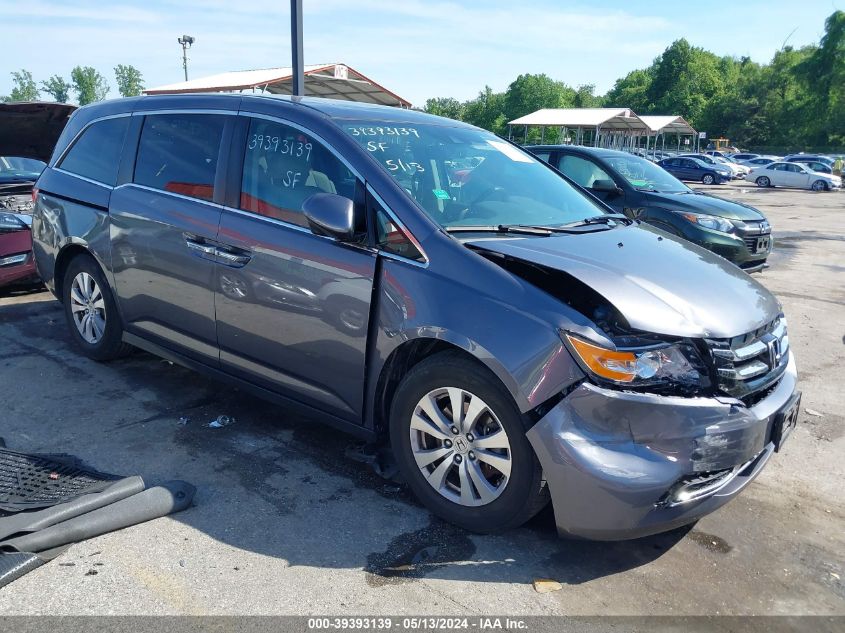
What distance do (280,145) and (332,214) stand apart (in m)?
0.79

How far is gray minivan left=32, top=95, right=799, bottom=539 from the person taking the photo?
2.69 meters

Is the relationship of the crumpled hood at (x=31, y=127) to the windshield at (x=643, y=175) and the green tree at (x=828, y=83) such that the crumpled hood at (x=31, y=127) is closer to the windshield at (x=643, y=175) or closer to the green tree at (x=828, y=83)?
the windshield at (x=643, y=175)

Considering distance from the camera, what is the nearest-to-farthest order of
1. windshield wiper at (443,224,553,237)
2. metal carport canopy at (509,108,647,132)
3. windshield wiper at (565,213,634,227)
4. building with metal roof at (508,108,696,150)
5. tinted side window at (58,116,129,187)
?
1. windshield wiper at (443,224,553,237)
2. windshield wiper at (565,213,634,227)
3. tinted side window at (58,116,129,187)
4. metal carport canopy at (509,108,647,132)
5. building with metal roof at (508,108,696,150)

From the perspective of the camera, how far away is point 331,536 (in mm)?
3059

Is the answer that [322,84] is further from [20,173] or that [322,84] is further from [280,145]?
[280,145]

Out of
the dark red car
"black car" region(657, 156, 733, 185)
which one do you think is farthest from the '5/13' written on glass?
"black car" region(657, 156, 733, 185)

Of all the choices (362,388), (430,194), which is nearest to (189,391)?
(362,388)

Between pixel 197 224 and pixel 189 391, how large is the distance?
1307 millimetres

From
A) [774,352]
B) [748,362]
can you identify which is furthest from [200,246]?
[774,352]

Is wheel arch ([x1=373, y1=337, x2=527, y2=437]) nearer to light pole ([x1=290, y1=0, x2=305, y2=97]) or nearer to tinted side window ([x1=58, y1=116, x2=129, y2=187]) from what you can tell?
tinted side window ([x1=58, y1=116, x2=129, y2=187])

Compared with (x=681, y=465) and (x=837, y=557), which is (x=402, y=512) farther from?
(x=837, y=557)

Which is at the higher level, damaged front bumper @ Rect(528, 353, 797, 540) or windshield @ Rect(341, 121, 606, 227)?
windshield @ Rect(341, 121, 606, 227)

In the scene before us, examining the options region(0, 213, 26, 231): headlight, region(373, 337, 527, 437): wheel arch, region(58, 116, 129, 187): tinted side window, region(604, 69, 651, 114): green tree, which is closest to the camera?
region(373, 337, 527, 437): wheel arch

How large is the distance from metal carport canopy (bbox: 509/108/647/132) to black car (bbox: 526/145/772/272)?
28.8 meters
